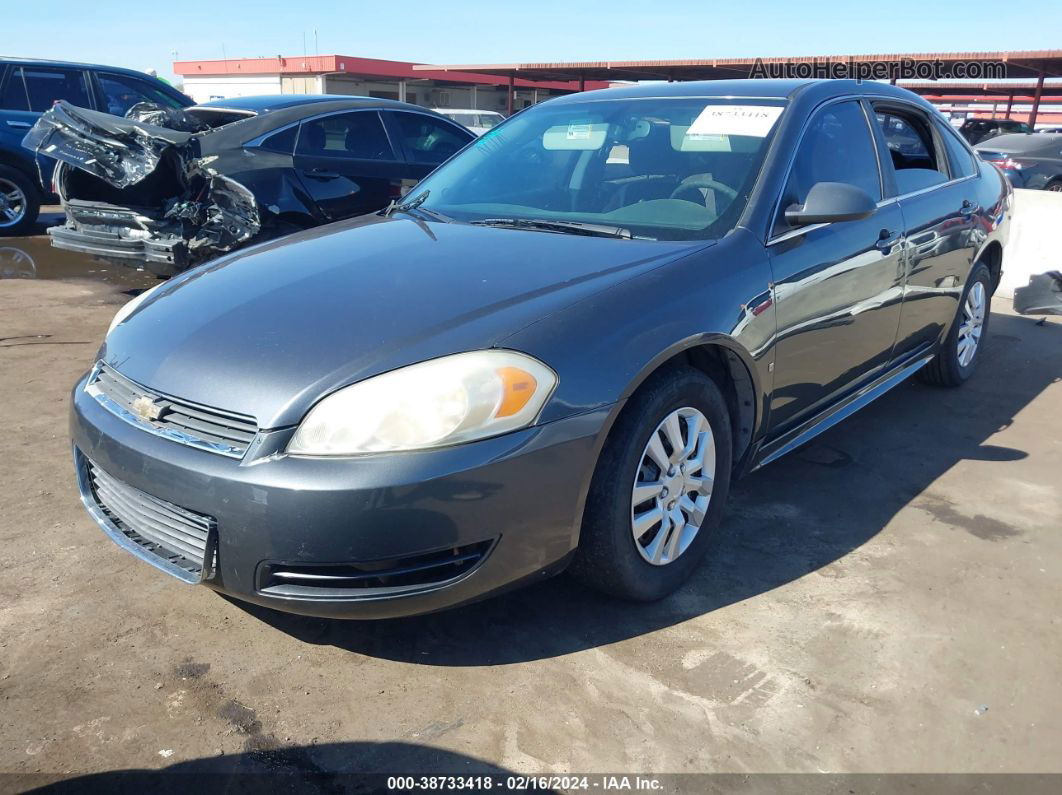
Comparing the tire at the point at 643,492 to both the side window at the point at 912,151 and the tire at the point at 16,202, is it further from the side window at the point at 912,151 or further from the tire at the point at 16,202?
the tire at the point at 16,202

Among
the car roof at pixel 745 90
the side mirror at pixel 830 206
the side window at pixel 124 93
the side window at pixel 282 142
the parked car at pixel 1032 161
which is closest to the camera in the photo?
the side mirror at pixel 830 206

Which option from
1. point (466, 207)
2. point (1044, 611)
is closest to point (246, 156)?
point (466, 207)

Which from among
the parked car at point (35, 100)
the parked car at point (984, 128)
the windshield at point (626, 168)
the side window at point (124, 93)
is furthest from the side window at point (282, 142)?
the parked car at point (984, 128)

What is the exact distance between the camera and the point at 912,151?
429 centimetres

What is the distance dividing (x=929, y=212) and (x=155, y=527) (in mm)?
3542

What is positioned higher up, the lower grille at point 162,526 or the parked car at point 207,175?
the parked car at point 207,175

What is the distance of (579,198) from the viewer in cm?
330

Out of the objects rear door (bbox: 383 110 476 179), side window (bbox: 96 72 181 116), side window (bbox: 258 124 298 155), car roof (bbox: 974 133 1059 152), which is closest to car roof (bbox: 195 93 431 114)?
rear door (bbox: 383 110 476 179)

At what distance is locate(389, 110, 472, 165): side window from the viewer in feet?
23.0

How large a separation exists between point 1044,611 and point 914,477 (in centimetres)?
108

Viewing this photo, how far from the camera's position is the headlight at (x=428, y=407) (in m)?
2.10

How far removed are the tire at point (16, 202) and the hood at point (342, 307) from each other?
287 inches

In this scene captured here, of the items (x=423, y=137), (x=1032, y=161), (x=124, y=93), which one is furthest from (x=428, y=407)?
(x=1032, y=161)

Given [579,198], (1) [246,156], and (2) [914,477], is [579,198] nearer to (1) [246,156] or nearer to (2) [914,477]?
(2) [914,477]
